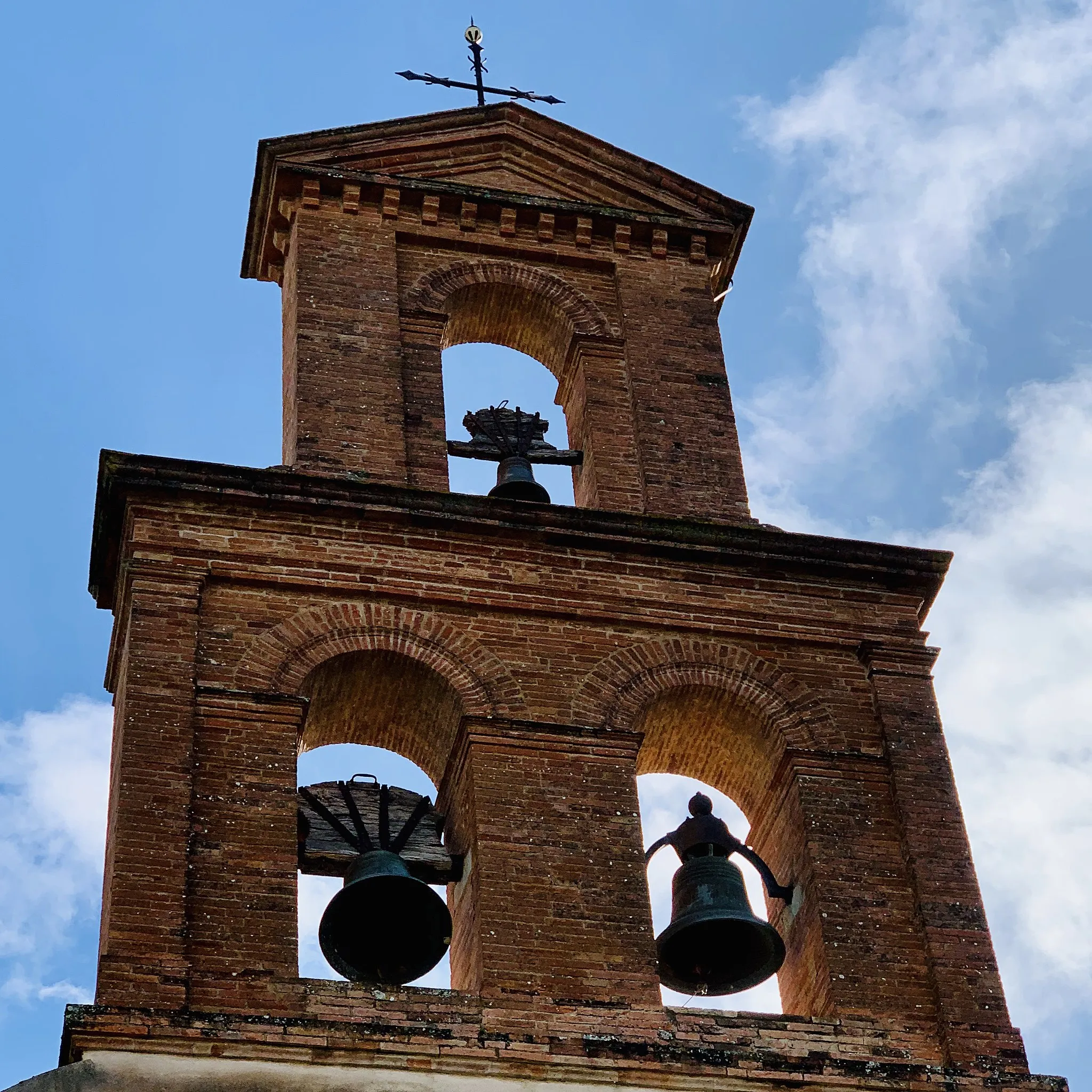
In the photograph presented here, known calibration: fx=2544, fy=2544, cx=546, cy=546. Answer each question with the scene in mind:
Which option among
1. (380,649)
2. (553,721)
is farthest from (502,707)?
(380,649)

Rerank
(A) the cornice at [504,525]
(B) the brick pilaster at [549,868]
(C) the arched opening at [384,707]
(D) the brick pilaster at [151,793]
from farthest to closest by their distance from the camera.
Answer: (A) the cornice at [504,525] → (C) the arched opening at [384,707] → (B) the brick pilaster at [549,868] → (D) the brick pilaster at [151,793]

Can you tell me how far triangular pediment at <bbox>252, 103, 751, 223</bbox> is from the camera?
62.6ft

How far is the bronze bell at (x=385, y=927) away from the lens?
1409cm

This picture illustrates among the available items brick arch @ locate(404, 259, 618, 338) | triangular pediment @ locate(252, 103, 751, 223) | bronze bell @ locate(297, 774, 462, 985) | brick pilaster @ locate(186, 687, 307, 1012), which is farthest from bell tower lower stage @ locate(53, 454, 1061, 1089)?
triangular pediment @ locate(252, 103, 751, 223)

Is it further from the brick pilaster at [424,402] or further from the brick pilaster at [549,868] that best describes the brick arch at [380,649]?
the brick pilaster at [424,402]

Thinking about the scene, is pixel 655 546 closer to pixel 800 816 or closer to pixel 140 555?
pixel 800 816

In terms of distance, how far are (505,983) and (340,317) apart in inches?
223

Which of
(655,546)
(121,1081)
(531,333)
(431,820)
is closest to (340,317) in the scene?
(531,333)

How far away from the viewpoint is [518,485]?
675 inches

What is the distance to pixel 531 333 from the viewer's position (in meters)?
18.7

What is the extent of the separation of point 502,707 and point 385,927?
1.66 meters

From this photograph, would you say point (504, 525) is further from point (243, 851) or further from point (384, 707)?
point (243, 851)

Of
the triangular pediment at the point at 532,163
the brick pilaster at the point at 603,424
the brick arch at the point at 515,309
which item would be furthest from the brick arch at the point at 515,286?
the triangular pediment at the point at 532,163

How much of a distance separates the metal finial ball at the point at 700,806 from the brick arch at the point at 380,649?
4.05 feet
